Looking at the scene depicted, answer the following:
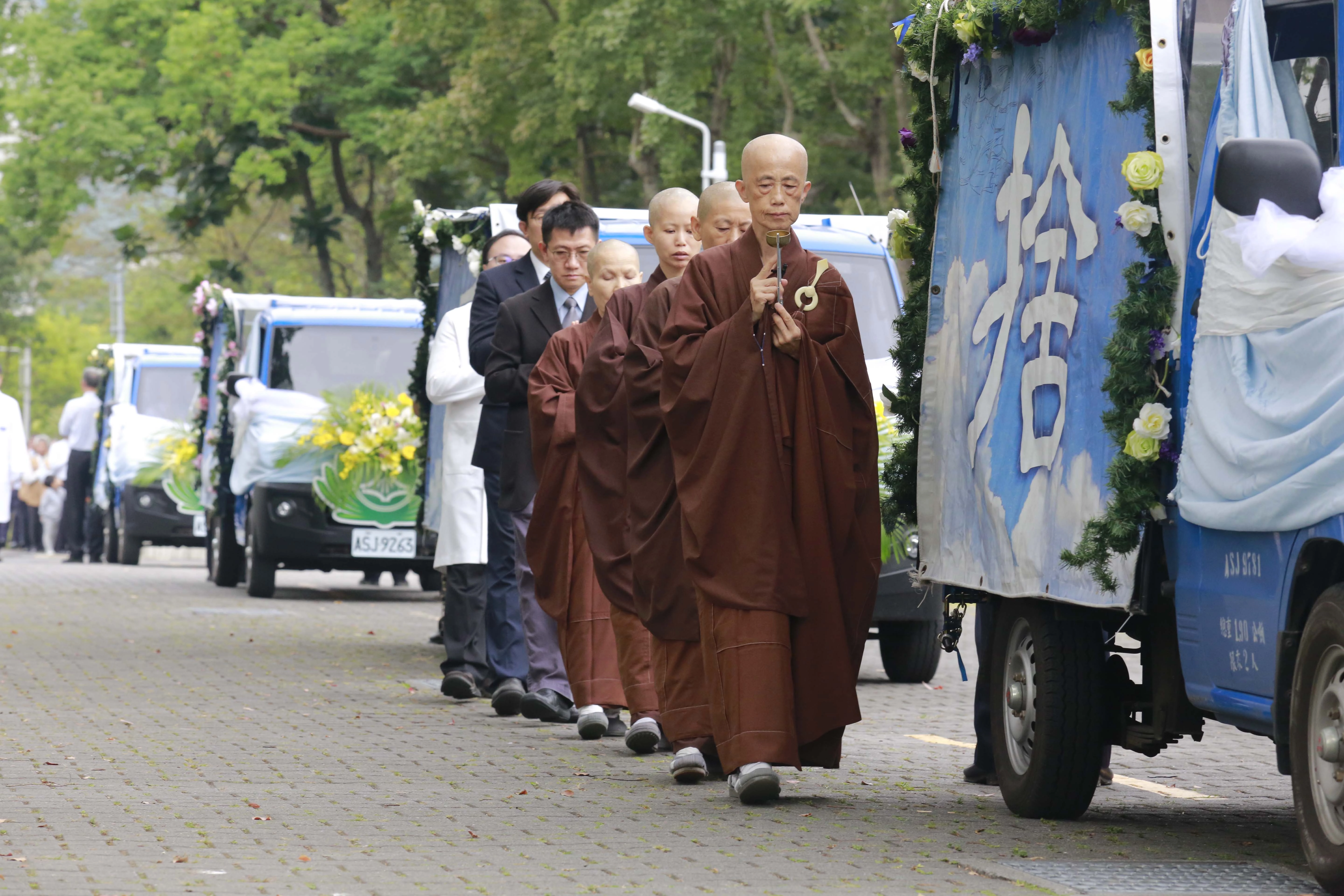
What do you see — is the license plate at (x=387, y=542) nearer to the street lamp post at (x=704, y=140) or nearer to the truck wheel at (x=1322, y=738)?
the street lamp post at (x=704, y=140)

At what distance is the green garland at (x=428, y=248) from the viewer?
13461mm

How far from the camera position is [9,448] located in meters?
18.4

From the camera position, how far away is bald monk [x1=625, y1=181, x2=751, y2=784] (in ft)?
25.0

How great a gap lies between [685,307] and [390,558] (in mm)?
10954

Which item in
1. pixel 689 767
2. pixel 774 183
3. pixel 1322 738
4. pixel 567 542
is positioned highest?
pixel 774 183

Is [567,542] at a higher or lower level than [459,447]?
lower

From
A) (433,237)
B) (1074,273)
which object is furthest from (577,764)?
(433,237)

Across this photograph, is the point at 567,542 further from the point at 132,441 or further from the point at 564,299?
the point at 132,441

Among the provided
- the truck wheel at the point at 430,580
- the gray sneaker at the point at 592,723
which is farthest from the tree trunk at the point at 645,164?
the gray sneaker at the point at 592,723

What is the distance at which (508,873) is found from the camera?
576 cm

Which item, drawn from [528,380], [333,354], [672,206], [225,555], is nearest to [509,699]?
[528,380]

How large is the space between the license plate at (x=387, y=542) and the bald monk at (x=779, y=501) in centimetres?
1082

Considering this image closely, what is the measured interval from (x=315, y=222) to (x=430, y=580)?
17035mm

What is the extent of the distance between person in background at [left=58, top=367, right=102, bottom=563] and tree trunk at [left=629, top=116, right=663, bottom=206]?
7719 mm
